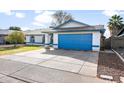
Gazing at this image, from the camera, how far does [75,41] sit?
51.2 ft

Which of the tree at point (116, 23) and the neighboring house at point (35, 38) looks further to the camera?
the tree at point (116, 23)

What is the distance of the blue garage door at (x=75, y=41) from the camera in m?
15.0

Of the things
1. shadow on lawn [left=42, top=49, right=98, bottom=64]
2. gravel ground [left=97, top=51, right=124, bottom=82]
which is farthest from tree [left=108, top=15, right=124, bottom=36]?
gravel ground [left=97, top=51, right=124, bottom=82]

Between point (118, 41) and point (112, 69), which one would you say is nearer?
point (112, 69)

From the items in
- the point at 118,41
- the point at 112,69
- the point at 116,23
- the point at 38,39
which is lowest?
the point at 112,69

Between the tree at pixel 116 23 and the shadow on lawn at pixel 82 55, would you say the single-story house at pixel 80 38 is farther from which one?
the tree at pixel 116 23

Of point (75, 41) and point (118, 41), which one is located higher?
point (75, 41)

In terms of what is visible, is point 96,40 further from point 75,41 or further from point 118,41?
point 118,41

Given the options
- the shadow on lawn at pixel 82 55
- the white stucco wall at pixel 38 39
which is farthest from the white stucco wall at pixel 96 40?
the white stucco wall at pixel 38 39

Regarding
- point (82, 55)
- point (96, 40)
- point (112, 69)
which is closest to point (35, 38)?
point (96, 40)

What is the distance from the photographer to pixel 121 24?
3400cm
